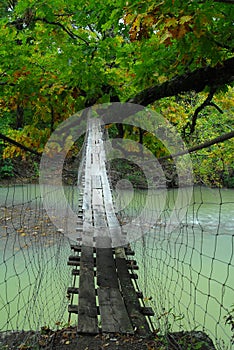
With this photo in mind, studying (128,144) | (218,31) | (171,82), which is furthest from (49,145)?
(218,31)

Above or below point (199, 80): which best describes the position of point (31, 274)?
below

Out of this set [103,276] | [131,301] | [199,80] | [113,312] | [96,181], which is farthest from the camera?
[96,181]

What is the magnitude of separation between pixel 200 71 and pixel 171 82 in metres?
0.23

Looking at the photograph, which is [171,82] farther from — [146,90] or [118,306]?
[118,306]

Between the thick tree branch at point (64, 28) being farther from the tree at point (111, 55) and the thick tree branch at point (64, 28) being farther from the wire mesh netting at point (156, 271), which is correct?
the wire mesh netting at point (156, 271)

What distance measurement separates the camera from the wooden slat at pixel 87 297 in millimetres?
1212

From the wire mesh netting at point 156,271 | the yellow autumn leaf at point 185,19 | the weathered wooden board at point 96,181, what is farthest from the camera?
the weathered wooden board at point 96,181

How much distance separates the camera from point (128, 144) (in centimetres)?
375

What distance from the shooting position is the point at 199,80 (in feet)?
7.64

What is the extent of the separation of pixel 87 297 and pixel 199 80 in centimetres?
157

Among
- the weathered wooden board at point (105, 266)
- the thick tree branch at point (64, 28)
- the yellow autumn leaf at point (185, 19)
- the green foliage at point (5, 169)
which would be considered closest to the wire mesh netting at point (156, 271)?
the weathered wooden board at point (105, 266)

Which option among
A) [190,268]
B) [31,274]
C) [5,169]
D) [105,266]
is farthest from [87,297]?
[5,169]

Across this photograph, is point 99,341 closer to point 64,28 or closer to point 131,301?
point 131,301

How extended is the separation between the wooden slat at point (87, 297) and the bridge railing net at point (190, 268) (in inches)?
9.5
